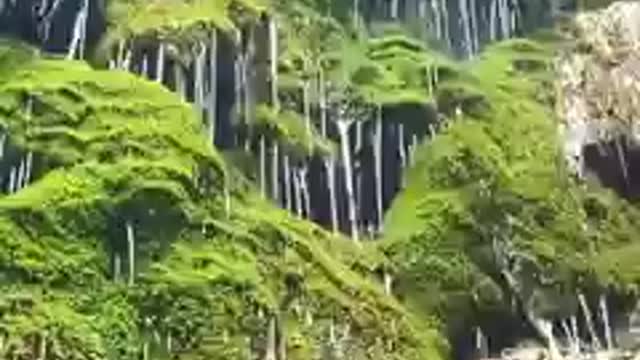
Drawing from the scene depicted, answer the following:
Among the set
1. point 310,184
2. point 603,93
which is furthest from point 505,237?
point 603,93

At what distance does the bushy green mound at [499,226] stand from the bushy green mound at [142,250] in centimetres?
146

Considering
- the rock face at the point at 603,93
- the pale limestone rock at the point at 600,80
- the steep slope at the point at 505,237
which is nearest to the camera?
the steep slope at the point at 505,237

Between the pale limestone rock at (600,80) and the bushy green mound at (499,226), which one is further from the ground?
the pale limestone rock at (600,80)

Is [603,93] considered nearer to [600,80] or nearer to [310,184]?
[600,80]

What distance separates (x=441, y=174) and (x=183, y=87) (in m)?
3.73

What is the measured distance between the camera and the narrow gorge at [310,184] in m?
14.1

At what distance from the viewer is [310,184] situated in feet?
60.9

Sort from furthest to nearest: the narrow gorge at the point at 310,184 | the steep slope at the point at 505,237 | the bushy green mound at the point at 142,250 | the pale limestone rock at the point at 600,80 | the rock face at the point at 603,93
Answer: the pale limestone rock at the point at 600,80 < the rock face at the point at 603,93 < the steep slope at the point at 505,237 < the narrow gorge at the point at 310,184 < the bushy green mound at the point at 142,250

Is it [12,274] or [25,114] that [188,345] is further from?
[25,114]

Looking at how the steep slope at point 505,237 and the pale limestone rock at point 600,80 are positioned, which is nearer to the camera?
the steep slope at point 505,237

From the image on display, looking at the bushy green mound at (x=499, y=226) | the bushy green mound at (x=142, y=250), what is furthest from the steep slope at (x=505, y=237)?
the bushy green mound at (x=142, y=250)

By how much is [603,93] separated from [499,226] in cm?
415

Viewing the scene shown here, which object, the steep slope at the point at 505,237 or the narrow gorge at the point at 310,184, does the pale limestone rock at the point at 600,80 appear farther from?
the steep slope at the point at 505,237

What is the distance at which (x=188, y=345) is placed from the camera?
1394 cm
